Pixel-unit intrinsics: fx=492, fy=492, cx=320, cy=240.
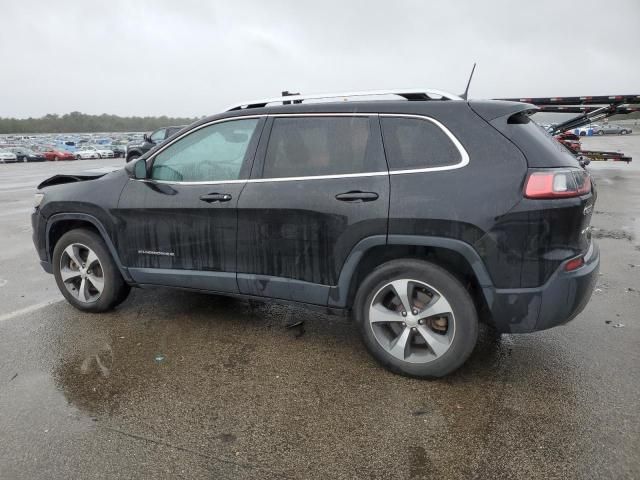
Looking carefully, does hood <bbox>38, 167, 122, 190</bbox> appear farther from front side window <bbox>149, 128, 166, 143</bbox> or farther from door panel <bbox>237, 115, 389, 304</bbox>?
front side window <bbox>149, 128, 166, 143</bbox>

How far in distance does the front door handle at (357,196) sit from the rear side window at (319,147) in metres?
0.16

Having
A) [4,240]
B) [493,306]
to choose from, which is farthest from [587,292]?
[4,240]

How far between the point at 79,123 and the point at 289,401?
518 ft

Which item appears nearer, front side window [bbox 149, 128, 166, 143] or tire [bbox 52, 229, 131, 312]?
tire [bbox 52, 229, 131, 312]

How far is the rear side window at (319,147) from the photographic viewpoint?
10.7ft

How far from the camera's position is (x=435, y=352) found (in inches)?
123

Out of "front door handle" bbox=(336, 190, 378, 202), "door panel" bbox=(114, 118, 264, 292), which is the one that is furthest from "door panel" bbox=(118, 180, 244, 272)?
"front door handle" bbox=(336, 190, 378, 202)

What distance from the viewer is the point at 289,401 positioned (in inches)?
118

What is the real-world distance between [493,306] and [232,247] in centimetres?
185

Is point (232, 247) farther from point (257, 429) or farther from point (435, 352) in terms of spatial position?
point (435, 352)

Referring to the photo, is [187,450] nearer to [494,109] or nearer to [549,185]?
[549,185]

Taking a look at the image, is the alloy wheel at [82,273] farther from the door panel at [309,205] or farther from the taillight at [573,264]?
the taillight at [573,264]

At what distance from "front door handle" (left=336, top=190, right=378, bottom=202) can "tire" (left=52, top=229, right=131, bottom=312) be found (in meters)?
2.25

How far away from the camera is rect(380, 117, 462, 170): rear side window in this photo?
119 inches
